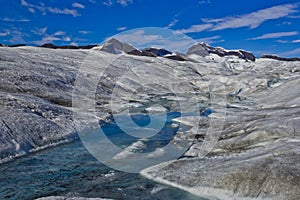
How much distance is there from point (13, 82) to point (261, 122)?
17.7 meters

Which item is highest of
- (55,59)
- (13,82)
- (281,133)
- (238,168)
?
(55,59)

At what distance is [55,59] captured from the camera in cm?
4294

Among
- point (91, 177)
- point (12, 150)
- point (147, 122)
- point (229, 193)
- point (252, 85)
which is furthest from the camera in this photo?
point (252, 85)

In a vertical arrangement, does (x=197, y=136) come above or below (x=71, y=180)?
above

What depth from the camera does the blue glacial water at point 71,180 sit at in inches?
358

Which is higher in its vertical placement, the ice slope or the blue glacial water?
the ice slope

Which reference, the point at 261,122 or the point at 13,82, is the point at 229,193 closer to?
the point at 261,122

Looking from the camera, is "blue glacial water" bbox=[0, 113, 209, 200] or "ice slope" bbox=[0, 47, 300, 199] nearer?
"ice slope" bbox=[0, 47, 300, 199]

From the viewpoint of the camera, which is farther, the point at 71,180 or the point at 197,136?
the point at 197,136

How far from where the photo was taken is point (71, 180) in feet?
34.0

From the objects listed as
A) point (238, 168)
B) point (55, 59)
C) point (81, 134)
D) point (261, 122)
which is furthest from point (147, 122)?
point (55, 59)

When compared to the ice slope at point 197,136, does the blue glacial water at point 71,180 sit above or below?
below

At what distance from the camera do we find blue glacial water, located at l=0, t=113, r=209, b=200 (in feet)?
29.9

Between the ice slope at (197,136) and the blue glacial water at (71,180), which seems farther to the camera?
the blue glacial water at (71,180)
